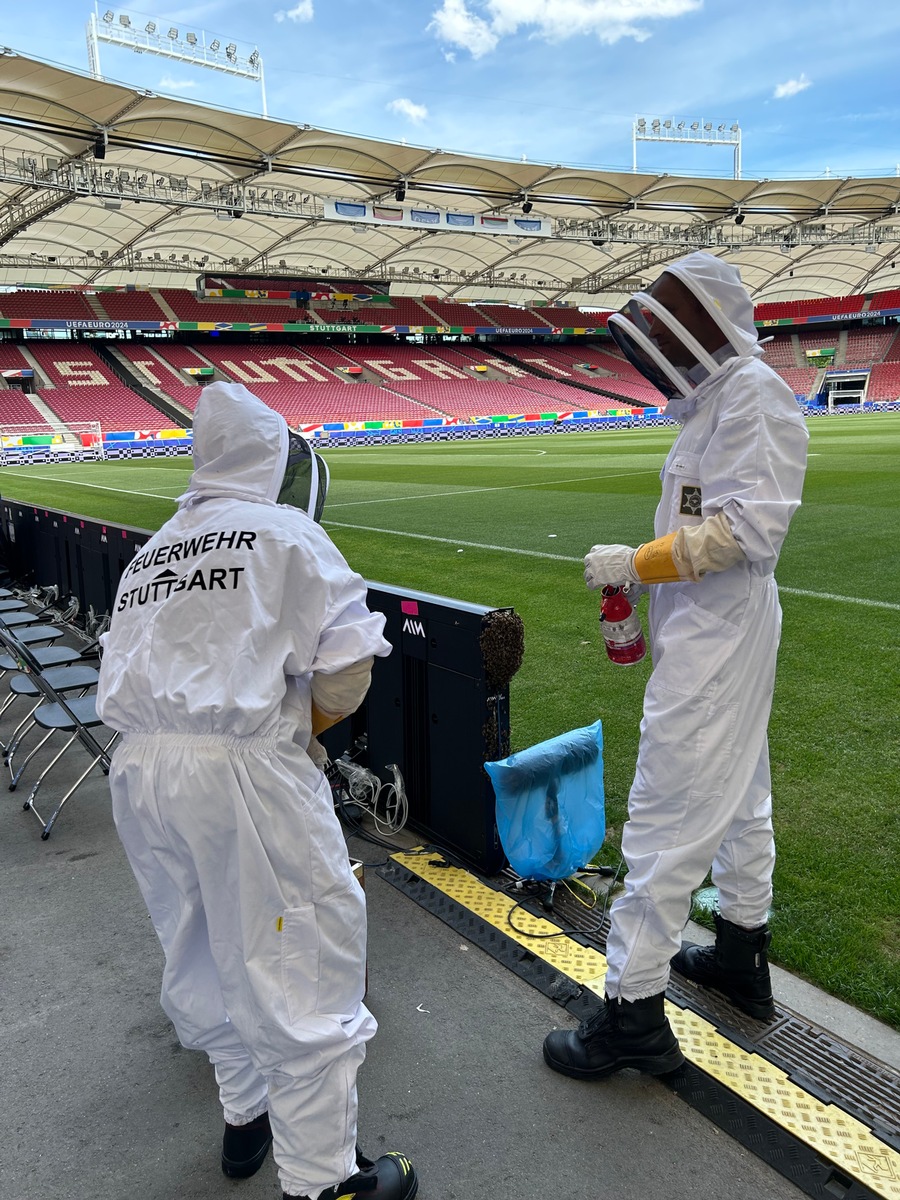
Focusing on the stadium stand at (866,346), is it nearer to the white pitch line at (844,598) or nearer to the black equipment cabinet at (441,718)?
the white pitch line at (844,598)

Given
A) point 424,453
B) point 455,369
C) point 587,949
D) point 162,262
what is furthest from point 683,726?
point 455,369

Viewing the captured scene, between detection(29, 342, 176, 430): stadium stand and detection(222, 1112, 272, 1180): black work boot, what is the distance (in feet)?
128

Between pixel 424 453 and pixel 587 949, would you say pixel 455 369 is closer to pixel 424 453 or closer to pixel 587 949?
pixel 424 453

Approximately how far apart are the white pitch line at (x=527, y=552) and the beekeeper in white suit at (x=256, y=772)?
573 centimetres

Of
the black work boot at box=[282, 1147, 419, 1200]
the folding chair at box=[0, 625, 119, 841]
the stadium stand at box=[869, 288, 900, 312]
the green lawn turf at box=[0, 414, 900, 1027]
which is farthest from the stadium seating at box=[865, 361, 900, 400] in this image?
the black work boot at box=[282, 1147, 419, 1200]

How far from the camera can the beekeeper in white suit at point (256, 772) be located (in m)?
1.70

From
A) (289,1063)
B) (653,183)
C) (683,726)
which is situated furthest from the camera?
(653,183)

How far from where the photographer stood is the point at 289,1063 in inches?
67.3

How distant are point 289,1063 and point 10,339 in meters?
51.6

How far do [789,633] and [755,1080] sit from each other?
4124 mm

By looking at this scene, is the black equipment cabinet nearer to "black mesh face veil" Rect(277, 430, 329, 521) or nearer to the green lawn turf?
the green lawn turf

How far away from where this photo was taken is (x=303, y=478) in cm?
211

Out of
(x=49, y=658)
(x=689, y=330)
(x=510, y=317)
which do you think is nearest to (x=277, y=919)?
(x=689, y=330)

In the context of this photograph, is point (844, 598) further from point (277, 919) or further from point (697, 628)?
point (277, 919)
